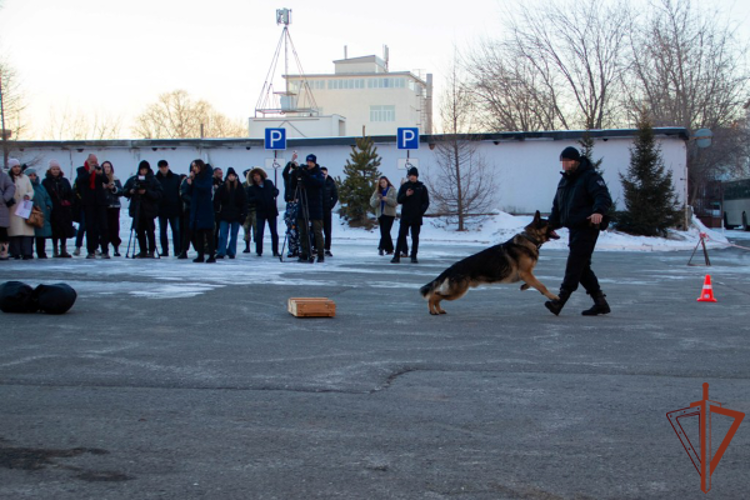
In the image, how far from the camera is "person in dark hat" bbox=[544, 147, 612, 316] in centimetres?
929

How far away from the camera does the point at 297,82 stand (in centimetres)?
9512

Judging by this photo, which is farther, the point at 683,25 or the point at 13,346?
the point at 683,25

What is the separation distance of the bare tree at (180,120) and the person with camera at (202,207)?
241ft

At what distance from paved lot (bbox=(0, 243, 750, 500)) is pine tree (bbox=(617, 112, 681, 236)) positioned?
20035mm

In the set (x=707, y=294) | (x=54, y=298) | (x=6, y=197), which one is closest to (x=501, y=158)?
(x=6, y=197)

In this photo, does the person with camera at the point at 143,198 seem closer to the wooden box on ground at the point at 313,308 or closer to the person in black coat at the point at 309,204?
the person in black coat at the point at 309,204

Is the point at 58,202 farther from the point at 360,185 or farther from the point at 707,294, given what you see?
the point at 360,185

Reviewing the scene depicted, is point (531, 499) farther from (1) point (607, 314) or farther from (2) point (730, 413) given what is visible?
(1) point (607, 314)

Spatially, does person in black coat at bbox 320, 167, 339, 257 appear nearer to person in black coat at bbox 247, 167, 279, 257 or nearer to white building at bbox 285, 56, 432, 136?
person in black coat at bbox 247, 167, 279, 257

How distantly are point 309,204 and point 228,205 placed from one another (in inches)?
73.0

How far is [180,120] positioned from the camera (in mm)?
89688

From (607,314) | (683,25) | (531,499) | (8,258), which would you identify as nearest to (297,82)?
(683,25)

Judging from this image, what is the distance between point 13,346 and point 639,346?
5.65 m

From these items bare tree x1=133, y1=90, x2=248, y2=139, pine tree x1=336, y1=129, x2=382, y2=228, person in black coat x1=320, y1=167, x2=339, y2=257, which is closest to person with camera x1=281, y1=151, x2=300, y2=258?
person in black coat x1=320, y1=167, x2=339, y2=257
